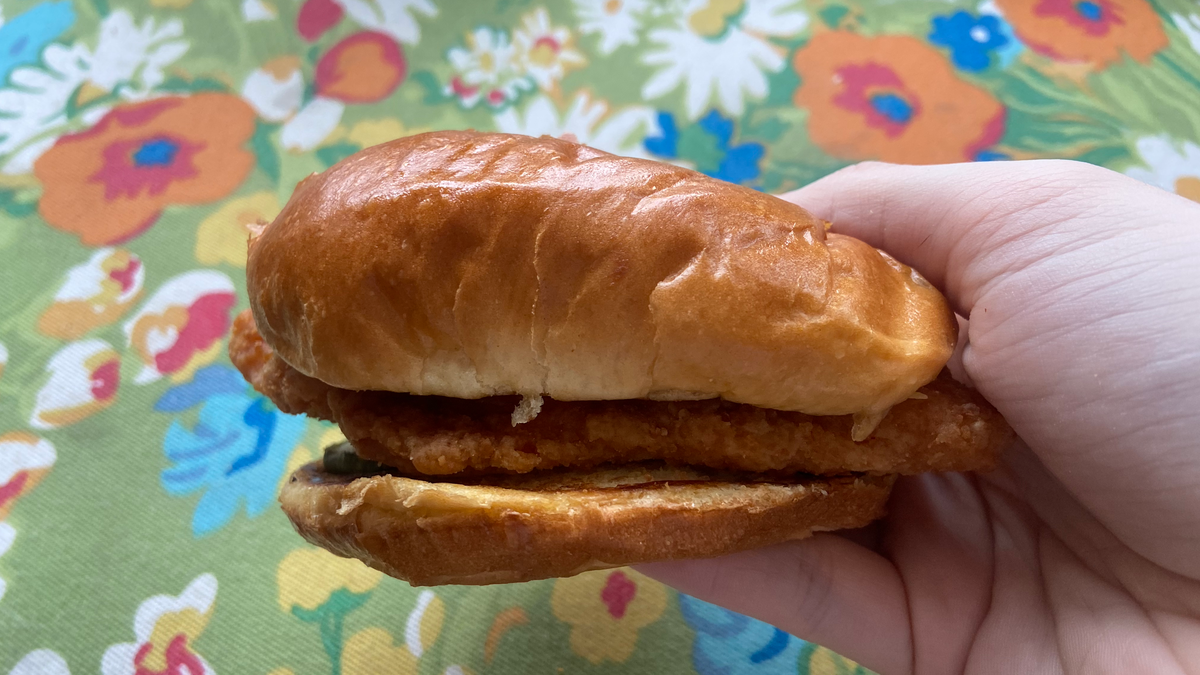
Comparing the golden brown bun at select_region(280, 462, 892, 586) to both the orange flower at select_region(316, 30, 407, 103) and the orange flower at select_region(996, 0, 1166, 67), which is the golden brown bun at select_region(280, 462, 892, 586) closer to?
the orange flower at select_region(316, 30, 407, 103)

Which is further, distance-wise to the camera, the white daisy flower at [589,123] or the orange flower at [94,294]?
the white daisy flower at [589,123]

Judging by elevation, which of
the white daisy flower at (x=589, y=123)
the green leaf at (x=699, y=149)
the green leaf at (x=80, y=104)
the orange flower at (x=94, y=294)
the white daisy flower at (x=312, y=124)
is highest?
the green leaf at (x=80, y=104)

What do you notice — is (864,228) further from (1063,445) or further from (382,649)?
(382,649)

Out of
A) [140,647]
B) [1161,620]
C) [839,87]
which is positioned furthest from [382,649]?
[839,87]

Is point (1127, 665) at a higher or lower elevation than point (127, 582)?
higher

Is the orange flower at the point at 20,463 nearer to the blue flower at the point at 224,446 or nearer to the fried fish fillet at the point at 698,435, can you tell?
the blue flower at the point at 224,446

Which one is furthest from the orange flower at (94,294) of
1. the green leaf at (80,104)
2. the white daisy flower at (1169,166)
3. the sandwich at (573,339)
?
Answer: the white daisy flower at (1169,166)

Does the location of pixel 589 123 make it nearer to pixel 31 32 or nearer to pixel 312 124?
pixel 312 124
